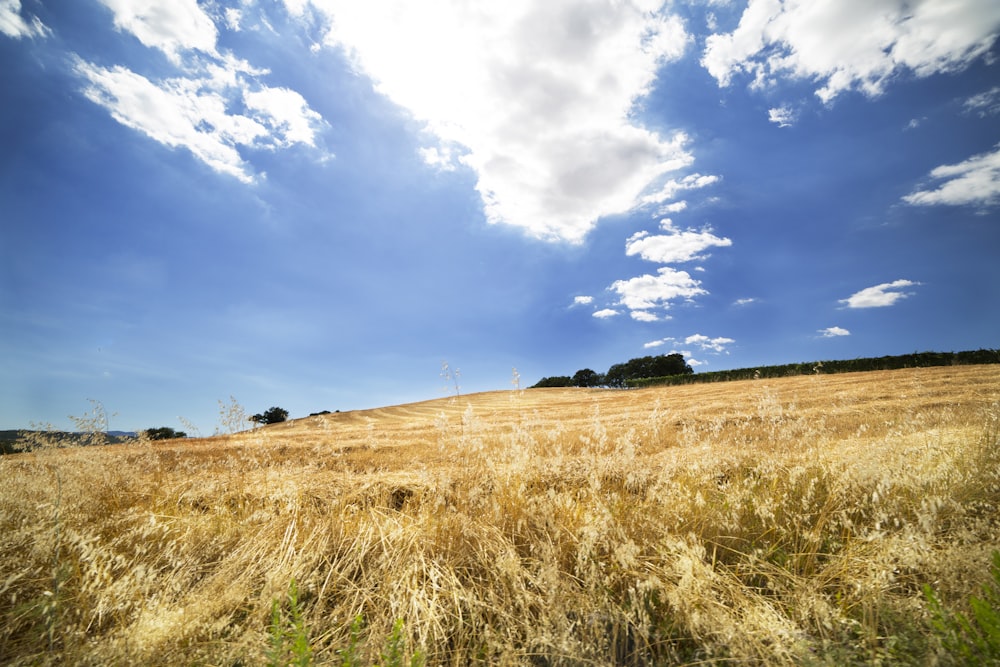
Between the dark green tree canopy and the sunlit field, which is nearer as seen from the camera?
the sunlit field

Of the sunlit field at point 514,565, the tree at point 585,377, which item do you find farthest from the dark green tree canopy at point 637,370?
the sunlit field at point 514,565

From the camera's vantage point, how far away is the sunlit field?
2.24m

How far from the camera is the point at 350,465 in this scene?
6824 millimetres

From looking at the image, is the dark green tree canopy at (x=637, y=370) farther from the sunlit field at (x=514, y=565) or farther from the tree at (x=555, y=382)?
the sunlit field at (x=514, y=565)

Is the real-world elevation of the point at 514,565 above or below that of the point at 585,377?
below

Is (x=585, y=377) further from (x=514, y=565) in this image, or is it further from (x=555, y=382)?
(x=514, y=565)

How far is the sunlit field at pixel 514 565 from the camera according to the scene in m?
2.24

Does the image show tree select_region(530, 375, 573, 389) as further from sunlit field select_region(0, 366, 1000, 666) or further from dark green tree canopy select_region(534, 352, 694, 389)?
sunlit field select_region(0, 366, 1000, 666)

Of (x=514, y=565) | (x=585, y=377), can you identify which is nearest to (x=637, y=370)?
(x=585, y=377)

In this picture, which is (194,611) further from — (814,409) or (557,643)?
(814,409)

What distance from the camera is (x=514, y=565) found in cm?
274

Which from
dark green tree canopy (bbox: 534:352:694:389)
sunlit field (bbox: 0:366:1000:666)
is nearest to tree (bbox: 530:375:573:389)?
dark green tree canopy (bbox: 534:352:694:389)

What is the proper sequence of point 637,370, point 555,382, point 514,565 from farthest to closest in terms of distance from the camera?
1. point 637,370
2. point 555,382
3. point 514,565

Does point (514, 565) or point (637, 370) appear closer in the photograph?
point (514, 565)
